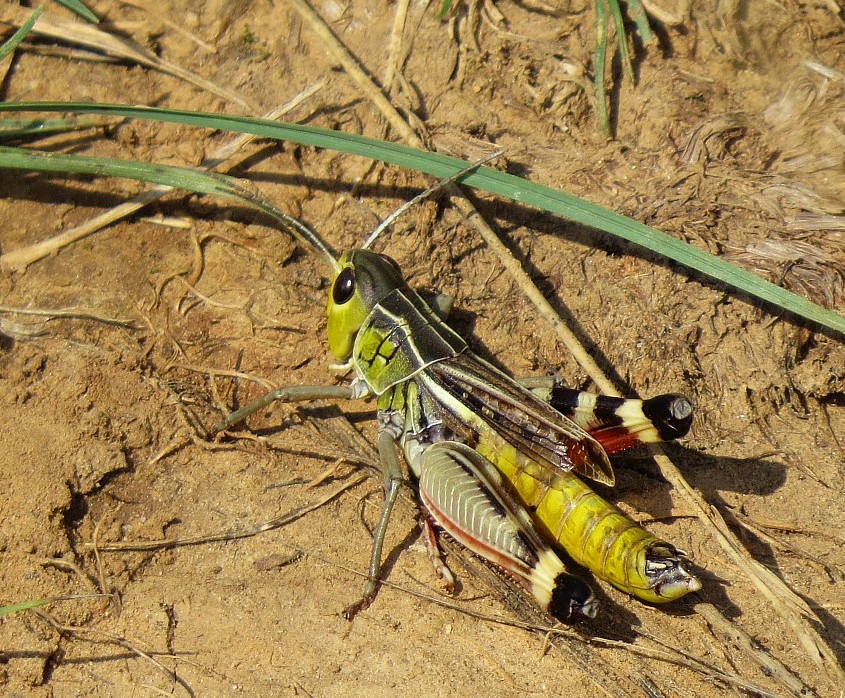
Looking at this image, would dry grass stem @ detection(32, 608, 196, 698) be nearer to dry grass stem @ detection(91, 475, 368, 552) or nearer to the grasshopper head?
dry grass stem @ detection(91, 475, 368, 552)

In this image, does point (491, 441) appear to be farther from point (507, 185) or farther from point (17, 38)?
point (17, 38)

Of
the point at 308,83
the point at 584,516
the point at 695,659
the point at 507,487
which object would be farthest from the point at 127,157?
the point at 695,659

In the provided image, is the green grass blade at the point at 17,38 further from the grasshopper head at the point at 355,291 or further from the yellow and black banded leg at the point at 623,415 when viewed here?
the yellow and black banded leg at the point at 623,415

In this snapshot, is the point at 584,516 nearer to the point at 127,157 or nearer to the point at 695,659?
the point at 695,659

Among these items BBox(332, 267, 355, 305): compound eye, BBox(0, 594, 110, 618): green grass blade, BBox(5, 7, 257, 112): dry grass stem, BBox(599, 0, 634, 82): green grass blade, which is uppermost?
BBox(599, 0, 634, 82): green grass blade

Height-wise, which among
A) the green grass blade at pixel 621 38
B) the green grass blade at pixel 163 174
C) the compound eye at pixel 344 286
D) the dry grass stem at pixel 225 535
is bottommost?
the dry grass stem at pixel 225 535

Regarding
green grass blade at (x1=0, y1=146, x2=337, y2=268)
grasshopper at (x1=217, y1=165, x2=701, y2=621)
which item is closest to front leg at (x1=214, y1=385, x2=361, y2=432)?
grasshopper at (x1=217, y1=165, x2=701, y2=621)

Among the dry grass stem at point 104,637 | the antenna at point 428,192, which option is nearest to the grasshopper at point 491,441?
the antenna at point 428,192
